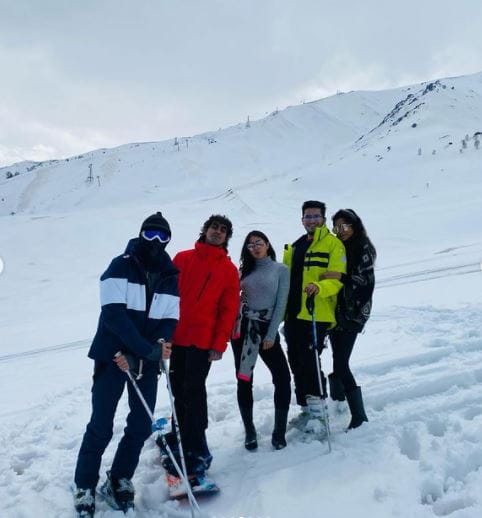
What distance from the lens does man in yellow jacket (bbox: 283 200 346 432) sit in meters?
4.33

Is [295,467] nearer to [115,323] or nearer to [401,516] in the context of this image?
[401,516]

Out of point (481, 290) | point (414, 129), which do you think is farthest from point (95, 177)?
point (481, 290)

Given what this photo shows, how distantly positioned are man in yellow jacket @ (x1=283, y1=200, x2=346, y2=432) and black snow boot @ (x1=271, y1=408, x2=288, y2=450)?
0.29 m

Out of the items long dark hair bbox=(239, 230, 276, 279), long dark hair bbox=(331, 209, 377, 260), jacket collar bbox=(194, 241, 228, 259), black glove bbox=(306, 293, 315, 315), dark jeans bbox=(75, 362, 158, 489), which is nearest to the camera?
dark jeans bbox=(75, 362, 158, 489)

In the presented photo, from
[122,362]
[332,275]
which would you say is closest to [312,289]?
[332,275]

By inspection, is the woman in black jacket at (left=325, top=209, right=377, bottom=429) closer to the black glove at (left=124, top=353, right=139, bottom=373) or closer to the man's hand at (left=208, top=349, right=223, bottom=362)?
the man's hand at (left=208, top=349, right=223, bottom=362)

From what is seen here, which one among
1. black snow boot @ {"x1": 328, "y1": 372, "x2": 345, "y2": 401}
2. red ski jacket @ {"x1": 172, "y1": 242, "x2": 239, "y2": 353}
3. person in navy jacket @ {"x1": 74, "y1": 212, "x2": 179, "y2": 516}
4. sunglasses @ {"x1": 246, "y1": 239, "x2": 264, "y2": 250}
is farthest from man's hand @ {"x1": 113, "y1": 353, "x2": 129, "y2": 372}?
black snow boot @ {"x1": 328, "y1": 372, "x2": 345, "y2": 401}

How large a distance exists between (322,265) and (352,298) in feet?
1.40

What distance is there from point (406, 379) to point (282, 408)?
73.1 inches

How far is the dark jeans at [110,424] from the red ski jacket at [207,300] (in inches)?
18.0

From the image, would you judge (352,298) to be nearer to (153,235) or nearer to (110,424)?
(153,235)

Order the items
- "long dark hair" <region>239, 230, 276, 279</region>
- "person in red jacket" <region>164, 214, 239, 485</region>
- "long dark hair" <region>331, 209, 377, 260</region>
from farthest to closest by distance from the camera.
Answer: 1. "long dark hair" <region>331, 209, 377, 260</region>
2. "long dark hair" <region>239, 230, 276, 279</region>
3. "person in red jacket" <region>164, 214, 239, 485</region>

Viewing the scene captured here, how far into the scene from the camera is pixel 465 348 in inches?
240

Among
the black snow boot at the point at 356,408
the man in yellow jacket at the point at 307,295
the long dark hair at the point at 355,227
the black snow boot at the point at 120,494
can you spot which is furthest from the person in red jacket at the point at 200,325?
the black snow boot at the point at 356,408
